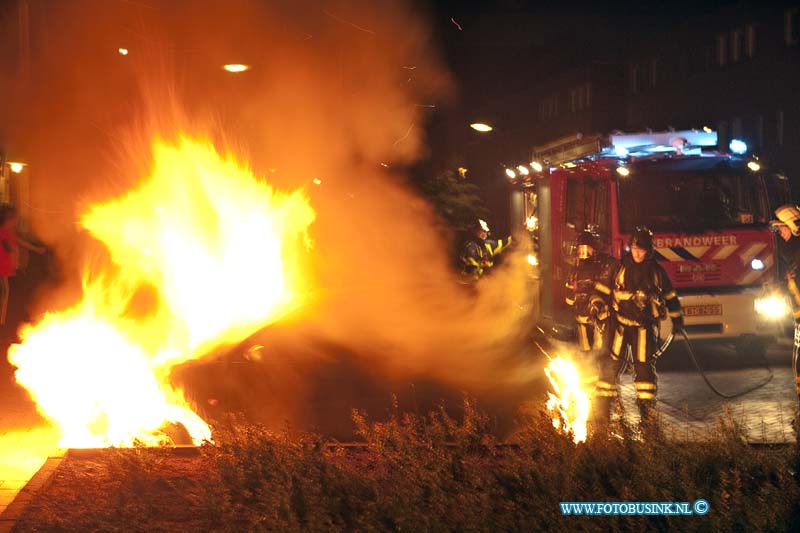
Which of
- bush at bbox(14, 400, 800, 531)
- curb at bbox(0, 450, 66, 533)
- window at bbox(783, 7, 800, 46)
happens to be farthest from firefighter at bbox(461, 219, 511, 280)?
window at bbox(783, 7, 800, 46)

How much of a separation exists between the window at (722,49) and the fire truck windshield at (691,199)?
98.6ft

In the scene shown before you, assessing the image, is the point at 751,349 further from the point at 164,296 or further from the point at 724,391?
the point at 164,296

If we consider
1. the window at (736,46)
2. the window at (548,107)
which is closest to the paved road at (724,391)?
the window at (736,46)

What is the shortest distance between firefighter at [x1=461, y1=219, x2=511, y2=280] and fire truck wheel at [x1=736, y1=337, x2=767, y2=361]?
15.8ft

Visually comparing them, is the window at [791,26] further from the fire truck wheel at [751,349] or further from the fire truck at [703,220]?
the fire truck wheel at [751,349]

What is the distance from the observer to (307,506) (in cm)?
570

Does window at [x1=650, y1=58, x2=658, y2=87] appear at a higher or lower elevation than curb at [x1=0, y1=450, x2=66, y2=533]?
higher

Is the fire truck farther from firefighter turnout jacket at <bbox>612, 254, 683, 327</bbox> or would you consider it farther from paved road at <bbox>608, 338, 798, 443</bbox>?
firefighter turnout jacket at <bbox>612, 254, 683, 327</bbox>

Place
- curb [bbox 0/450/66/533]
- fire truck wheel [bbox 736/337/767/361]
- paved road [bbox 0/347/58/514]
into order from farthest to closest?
1. fire truck wheel [bbox 736/337/767/361]
2. paved road [bbox 0/347/58/514]
3. curb [bbox 0/450/66/533]

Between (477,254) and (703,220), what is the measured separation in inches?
191

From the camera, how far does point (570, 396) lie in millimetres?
9133

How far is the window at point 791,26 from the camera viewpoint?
115 feet

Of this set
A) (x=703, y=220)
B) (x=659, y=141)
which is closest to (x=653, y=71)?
(x=659, y=141)

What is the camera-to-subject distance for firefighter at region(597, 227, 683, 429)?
8.37 meters
